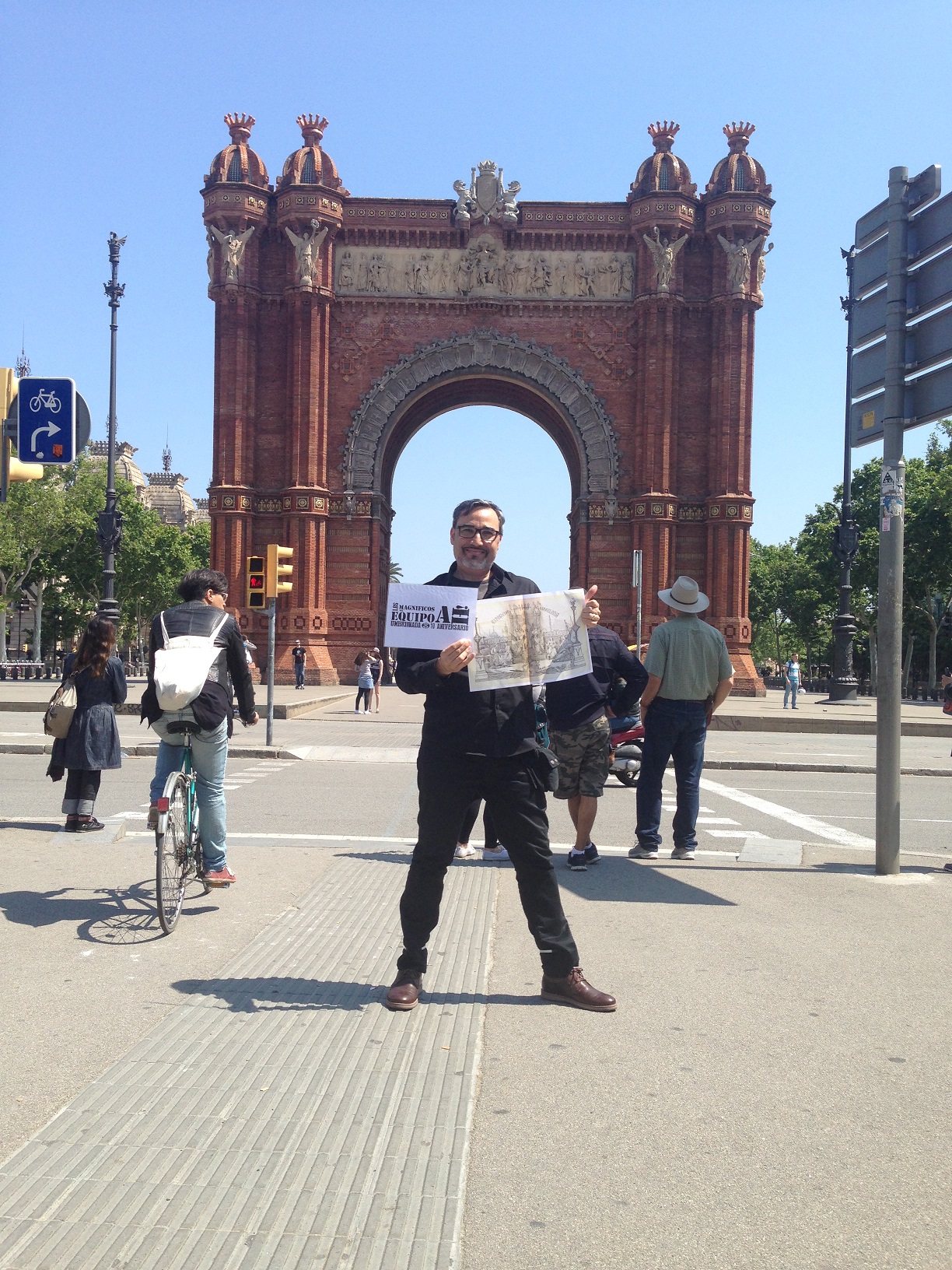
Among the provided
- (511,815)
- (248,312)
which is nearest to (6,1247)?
(511,815)

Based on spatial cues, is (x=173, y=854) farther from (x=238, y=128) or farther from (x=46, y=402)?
(x=238, y=128)

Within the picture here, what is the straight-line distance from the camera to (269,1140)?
3332mm

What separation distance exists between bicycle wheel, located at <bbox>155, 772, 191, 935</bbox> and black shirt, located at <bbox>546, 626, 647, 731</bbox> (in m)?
2.61

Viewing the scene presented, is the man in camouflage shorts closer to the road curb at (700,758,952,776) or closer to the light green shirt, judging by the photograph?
the light green shirt

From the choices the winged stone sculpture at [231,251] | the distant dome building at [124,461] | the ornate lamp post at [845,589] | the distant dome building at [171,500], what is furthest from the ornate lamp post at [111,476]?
the distant dome building at [171,500]

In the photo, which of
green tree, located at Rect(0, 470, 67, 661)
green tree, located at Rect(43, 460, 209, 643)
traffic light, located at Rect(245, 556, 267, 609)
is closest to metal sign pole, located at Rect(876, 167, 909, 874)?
traffic light, located at Rect(245, 556, 267, 609)

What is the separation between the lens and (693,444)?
39781 mm

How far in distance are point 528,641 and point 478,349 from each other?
120 ft

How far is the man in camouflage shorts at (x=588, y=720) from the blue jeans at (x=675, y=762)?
596mm

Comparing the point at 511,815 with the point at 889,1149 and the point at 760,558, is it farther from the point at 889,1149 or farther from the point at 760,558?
the point at 760,558

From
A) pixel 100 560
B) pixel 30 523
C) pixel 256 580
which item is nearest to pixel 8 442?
pixel 256 580

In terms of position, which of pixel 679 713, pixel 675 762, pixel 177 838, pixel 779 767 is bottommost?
pixel 779 767

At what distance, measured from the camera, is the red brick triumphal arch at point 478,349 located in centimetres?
3878

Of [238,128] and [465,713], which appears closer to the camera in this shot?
[465,713]
